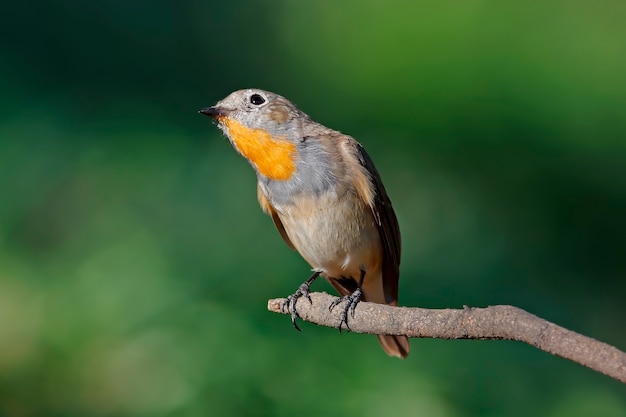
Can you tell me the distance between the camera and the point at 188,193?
3.05 metres

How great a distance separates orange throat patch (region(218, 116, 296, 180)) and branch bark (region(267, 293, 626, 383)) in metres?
0.37

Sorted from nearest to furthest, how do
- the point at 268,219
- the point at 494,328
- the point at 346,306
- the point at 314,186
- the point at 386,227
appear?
the point at 494,328 < the point at 346,306 < the point at 314,186 < the point at 386,227 < the point at 268,219

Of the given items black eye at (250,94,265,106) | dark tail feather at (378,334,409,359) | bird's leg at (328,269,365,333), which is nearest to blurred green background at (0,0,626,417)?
dark tail feather at (378,334,409,359)

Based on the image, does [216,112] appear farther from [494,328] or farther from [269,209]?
[494,328]

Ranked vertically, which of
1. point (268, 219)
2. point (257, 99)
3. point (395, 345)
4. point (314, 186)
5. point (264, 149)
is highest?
point (257, 99)

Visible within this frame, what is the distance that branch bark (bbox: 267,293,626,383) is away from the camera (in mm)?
1180

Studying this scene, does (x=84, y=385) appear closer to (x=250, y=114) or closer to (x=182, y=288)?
(x=182, y=288)

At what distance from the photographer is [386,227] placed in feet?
7.26

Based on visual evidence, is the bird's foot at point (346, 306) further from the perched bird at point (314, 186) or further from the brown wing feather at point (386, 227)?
the brown wing feather at point (386, 227)

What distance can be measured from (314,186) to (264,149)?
0.48ft

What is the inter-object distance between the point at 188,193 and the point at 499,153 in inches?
42.1

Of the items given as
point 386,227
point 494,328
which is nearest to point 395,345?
point 386,227

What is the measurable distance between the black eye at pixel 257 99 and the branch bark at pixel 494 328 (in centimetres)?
50

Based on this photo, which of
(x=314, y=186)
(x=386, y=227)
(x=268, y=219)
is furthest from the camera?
(x=268, y=219)
